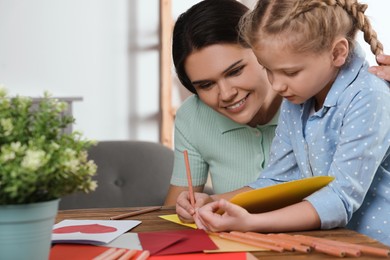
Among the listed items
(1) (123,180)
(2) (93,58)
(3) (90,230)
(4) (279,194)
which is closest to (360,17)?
(4) (279,194)

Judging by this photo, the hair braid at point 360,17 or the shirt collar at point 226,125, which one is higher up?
the hair braid at point 360,17

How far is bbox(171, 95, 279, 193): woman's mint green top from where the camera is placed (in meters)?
2.10

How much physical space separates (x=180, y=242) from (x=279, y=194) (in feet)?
0.72

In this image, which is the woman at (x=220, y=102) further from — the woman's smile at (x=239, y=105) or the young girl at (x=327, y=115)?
the young girl at (x=327, y=115)

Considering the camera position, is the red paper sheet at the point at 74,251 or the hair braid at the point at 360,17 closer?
the red paper sheet at the point at 74,251

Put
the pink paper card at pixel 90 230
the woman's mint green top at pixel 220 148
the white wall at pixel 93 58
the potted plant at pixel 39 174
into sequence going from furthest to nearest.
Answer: the white wall at pixel 93 58 < the woman's mint green top at pixel 220 148 < the pink paper card at pixel 90 230 < the potted plant at pixel 39 174

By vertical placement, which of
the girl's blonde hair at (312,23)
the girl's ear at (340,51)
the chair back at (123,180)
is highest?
the girl's blonde hair at (312,23)

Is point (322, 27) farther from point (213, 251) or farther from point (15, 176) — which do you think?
point (15, 176)

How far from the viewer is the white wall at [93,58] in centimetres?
444

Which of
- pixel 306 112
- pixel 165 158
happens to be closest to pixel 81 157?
pixel 306 112

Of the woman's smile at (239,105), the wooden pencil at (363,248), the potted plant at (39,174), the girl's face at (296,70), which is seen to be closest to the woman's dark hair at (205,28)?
the woman's smile at (239,105)

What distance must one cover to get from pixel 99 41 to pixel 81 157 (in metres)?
3.82

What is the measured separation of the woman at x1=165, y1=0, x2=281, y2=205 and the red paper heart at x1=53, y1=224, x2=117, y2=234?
65 cm

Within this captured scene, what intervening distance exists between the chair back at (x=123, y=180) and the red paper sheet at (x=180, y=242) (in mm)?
1396
